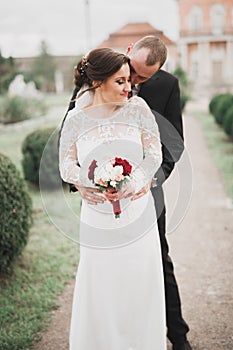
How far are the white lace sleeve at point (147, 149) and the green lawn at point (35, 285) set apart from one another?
525 mm


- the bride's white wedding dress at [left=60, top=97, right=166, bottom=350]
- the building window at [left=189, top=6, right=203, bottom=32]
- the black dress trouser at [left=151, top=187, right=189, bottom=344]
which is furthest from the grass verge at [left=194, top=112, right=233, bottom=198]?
the bride's white wedding dress at [left=60, top=97, right=166, bottom=350]

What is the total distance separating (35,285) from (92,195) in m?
1.81

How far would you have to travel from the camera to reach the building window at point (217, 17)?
892cm

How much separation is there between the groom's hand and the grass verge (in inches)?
173

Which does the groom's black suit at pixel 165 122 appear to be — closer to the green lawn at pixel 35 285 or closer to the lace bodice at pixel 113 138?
the lace bodice at pixel 113 138

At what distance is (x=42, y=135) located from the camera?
263 inches

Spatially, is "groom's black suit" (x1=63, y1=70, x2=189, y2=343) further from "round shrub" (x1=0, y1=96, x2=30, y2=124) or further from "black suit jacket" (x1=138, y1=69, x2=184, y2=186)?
"round shrub" (x1=0, y1=96, x2=30, y2=124)

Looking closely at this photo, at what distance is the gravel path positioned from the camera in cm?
279

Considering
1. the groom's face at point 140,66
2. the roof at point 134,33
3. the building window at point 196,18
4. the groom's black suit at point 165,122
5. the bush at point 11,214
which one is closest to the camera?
the groom's face at point 140,66

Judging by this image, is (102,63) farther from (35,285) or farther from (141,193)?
(35,285)

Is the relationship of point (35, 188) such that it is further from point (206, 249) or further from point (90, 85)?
point (90, 85)

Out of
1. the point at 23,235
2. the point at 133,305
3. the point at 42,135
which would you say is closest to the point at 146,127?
the point at 133,305

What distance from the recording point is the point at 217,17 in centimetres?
962

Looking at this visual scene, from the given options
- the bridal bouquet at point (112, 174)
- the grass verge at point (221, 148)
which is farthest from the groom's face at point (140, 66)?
the grass verge at point (221, 148)
